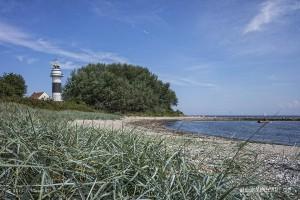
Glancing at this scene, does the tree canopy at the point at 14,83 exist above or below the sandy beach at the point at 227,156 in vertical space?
above

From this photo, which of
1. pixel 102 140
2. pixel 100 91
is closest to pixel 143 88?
pixel 100 91

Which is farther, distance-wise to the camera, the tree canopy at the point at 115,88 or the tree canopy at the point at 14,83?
the tree canopy at the point at 115,88

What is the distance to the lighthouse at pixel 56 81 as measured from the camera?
47144 millimetres

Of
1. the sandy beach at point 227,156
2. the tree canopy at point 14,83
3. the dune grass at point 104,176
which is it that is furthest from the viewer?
the tree canopy at point 14,83

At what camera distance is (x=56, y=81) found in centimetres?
4816

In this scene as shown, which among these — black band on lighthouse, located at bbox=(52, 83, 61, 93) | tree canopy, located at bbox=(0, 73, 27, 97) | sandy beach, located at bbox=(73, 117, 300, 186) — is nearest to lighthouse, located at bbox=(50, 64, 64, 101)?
black band on lighthouse, located at bbox=(52, 83, 61, 93)

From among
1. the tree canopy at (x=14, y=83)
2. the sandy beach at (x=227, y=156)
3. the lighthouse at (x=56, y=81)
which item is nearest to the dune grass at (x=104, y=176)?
the sandy beach at (x=227, y=156)

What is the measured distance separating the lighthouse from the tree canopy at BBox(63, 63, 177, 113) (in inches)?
216

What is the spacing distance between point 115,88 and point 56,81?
34.1 feet

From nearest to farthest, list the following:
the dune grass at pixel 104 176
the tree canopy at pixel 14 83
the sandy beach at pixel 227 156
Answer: the dune grass at pixel 104 176 → the sandy beach at pixel 227 156 → the tree canopy at pixel 14 83

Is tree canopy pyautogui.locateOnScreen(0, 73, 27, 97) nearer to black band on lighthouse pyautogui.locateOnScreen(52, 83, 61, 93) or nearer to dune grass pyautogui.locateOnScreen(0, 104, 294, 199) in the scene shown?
black band on lighthouse pyautogui.locateOnScreen(52, 83, 61, 93)

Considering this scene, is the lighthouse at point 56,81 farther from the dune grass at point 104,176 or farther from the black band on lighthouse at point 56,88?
the dune grass at point 104,176

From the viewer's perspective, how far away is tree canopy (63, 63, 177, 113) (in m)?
54.5

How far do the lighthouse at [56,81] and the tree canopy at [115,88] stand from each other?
5490 millimetres
